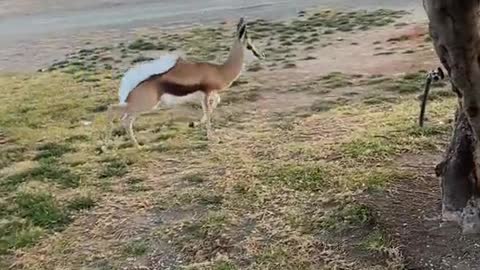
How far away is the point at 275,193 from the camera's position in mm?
4391

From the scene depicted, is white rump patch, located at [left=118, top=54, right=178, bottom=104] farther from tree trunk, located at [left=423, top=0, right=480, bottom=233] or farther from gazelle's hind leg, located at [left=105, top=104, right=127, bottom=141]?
tree trunk, located at [left=423, top=0, right=480, bottom=233]

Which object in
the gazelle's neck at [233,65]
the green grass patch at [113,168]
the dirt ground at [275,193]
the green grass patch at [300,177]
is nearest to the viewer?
the dirt ground at [275,193]

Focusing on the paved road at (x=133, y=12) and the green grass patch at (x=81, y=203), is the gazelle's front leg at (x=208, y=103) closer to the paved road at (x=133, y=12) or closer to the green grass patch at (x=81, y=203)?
the green grass patch at (x=81, y=203)

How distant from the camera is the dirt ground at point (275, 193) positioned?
12.2ft

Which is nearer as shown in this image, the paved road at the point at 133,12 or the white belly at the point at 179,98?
the white belly at the point at 179,98

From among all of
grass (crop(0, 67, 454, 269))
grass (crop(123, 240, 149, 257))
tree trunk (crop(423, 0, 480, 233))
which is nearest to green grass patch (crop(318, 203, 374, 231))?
grass (crop(0, 67, 454, 269))

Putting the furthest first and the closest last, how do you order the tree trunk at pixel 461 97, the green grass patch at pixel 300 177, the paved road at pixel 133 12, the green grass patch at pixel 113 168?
1. the paved road at pixel 133 12
2. the green grass patch at pixel 113 168
3. the green grass patch at pixel 300 177
4. the tree trunk at pixel 461 97

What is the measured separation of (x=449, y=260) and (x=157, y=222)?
58.3 inches

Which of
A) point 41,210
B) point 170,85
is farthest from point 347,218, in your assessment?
point 170,85

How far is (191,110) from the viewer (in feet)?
22.1

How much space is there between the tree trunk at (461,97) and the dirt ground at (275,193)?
115 millimetres

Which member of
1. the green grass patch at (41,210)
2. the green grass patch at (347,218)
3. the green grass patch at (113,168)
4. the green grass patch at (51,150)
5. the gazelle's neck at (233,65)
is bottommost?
the green grass patch at (51,150)

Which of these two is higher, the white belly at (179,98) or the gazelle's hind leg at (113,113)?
the white belly at (179,98)

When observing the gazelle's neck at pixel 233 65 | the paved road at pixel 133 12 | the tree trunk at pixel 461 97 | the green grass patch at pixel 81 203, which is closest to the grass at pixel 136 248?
the green grass patch at pixel 81 203
